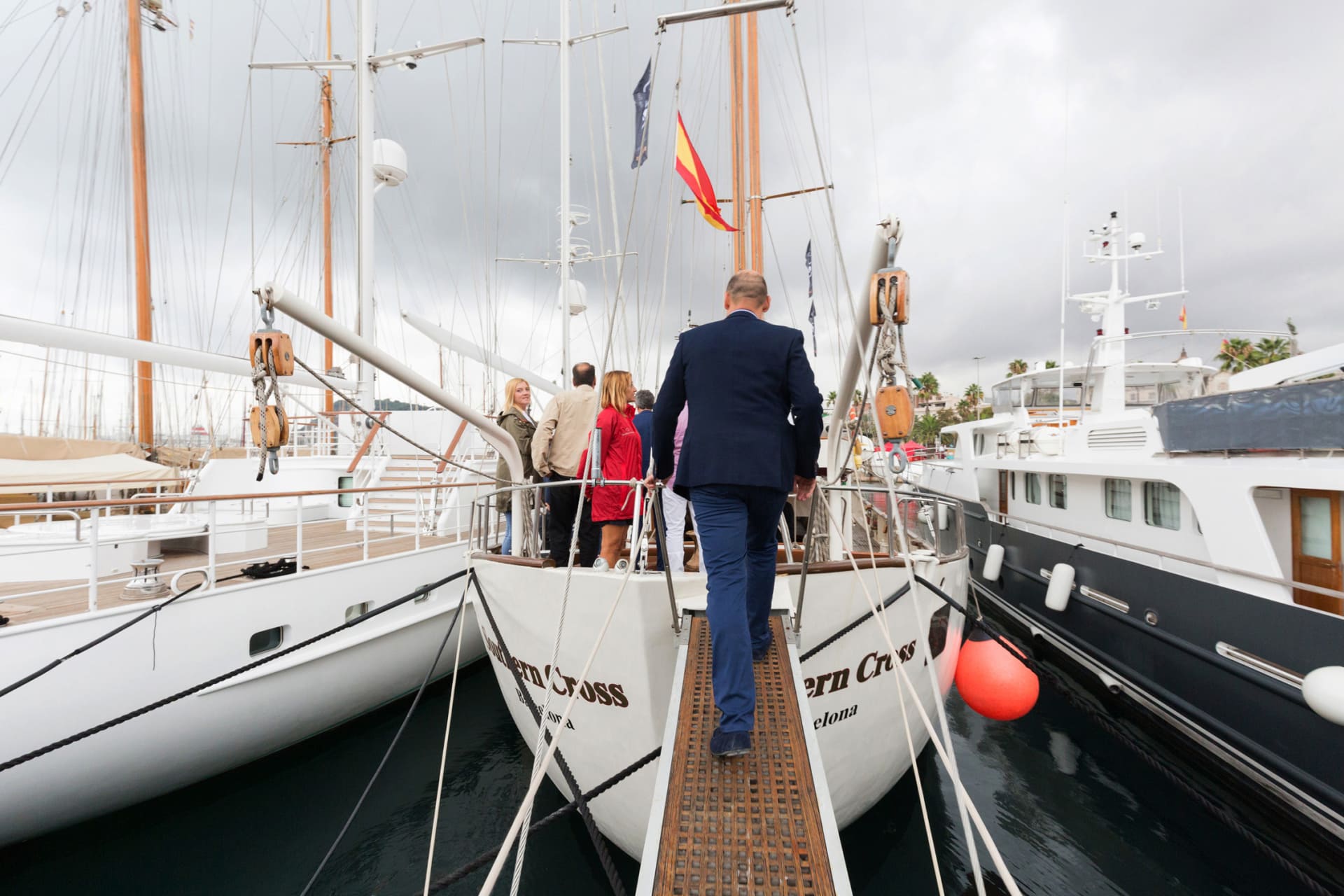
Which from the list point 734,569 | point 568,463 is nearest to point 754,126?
point 568,463

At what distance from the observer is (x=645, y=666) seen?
8.91 feet

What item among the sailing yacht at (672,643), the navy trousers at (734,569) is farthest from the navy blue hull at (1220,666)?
the navy trousers at (734,569)

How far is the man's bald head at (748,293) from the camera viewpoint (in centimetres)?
225

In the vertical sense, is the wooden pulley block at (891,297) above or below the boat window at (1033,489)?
above

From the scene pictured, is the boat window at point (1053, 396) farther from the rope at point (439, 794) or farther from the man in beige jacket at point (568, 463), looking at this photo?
the rope at point (439, 794)

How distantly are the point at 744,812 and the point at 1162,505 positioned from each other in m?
6.97

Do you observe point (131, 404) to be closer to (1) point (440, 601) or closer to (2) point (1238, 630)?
(1) point (440, 601)

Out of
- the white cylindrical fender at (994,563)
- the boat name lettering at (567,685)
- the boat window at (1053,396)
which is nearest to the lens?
the boat name lettering at (567,685)

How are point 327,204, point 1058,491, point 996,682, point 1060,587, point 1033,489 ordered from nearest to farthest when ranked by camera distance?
point 996,682 < point 1060,587 < point 1058,491 < point 1033,489 < point 327,204

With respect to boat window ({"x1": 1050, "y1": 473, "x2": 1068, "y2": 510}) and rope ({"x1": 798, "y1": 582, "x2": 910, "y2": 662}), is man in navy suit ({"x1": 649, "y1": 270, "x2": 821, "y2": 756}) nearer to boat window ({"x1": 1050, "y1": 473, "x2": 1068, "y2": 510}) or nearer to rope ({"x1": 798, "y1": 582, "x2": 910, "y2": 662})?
rope ({"x1": 798, "y1": 582, "x2": 910, "y2": 662})

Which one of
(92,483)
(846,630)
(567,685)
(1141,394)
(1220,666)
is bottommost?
(1220,666)

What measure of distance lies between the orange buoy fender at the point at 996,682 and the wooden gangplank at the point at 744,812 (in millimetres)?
1446

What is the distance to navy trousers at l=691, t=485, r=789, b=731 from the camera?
188 cm

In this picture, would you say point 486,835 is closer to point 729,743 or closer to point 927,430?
point 729,743
